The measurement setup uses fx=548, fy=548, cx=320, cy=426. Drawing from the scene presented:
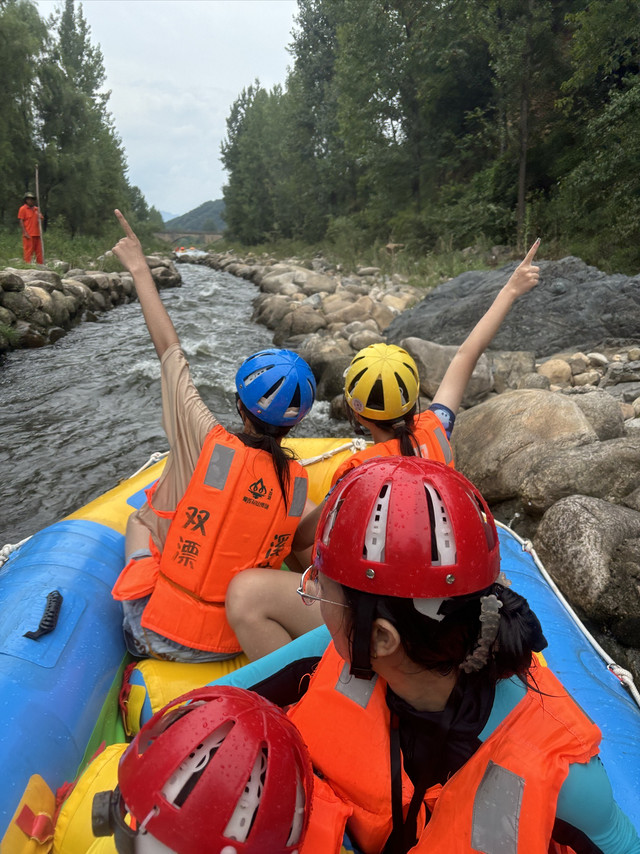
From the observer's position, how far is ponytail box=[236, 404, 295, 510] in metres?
2.17

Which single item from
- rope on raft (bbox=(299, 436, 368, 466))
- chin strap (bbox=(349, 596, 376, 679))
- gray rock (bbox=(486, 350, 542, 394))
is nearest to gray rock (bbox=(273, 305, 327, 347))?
gray rock (bbox=(486, 350, 542, 394))

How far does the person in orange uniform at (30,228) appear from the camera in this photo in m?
14.2

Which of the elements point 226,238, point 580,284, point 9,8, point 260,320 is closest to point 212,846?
point 580,284

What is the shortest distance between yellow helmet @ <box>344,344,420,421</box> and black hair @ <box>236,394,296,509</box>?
0.42 m

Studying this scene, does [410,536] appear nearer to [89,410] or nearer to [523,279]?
[523,279]

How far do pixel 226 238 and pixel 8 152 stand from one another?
3543cm

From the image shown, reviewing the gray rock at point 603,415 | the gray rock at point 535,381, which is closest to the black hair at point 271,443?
the gray rock at point 603,415

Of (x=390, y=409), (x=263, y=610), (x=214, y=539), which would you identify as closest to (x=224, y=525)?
(x=214, y=539)

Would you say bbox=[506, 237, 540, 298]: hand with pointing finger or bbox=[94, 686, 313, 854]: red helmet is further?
bbox=[506, 237, 540, 298]: hand with pointing finger

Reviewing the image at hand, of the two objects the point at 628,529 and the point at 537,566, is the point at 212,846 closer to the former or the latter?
the point at 537,566

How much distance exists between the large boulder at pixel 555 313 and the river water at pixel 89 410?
101 inches

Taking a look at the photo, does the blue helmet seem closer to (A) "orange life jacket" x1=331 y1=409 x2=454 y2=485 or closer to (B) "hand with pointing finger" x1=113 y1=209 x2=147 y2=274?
(A) "orange life jacket" x1=331 y1=409 x2=454 y2=485

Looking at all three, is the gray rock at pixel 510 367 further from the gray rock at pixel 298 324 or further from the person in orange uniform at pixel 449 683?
the person in orange uniform at pixel 449 683

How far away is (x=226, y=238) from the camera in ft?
184
